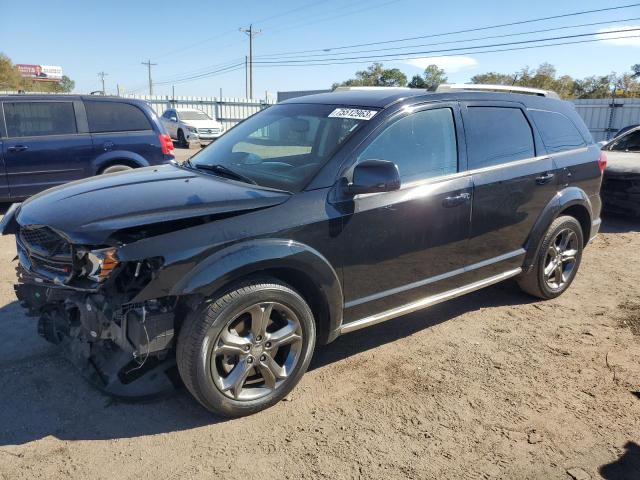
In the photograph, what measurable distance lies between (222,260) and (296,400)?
1.09m

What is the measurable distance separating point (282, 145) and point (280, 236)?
3.79ft

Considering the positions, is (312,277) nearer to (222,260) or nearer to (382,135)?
(222,260)

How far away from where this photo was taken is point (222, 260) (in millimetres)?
2725

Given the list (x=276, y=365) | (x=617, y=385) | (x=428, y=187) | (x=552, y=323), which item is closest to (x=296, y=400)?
(x=276, y=365)

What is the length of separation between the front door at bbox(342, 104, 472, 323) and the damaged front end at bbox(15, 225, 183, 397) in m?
1.20

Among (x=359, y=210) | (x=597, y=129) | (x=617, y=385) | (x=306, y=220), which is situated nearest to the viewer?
(x=306, y=220)

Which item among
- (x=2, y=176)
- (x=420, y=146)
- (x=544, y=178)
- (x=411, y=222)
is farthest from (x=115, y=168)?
(x=544, y=178)

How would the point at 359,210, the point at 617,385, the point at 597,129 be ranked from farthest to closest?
the point at 597,129, the point at 617,385, the point at 359,210

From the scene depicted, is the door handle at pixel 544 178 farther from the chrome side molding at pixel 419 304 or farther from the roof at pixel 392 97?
the chrome side molding at pixel 419 304

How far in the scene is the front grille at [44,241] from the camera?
2861 millimetres

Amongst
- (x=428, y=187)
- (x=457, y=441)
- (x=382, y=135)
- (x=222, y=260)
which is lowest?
(x=457, y=441)

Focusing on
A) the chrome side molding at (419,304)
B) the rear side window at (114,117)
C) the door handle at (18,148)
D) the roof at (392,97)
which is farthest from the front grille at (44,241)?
the rear side window at (114,117)

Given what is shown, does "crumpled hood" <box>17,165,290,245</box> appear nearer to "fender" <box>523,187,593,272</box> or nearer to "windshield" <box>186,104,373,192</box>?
"windshield" <box>186,104,373,192</box>

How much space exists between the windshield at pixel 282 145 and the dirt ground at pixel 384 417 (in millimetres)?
1401
